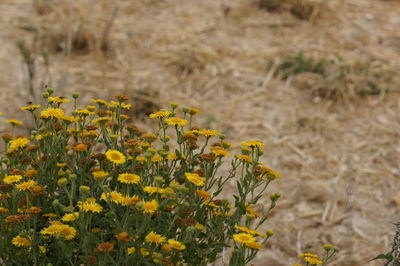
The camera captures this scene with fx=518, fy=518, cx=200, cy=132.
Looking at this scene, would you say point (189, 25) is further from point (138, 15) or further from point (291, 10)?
point (291, 10)

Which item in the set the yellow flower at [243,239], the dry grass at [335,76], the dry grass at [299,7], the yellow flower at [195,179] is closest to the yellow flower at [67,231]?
the yellow flower at [195,179]

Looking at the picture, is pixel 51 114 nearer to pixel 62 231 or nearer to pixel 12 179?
pixel 12 179

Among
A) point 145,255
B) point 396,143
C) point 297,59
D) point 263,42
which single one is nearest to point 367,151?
A: point 396,143

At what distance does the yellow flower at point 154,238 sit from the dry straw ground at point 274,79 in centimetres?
158

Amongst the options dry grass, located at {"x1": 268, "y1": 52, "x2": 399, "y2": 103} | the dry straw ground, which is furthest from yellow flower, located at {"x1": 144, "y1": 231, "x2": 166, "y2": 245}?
dry grass, located at {"x1": 268, "y1": 52, "x2": 399, "y2": 103}

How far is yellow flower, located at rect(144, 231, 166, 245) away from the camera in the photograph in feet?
5.47

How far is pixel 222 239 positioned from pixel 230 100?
281 cm

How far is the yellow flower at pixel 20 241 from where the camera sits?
172 cm

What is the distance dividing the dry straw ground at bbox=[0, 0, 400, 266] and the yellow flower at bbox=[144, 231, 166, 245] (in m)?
1.58

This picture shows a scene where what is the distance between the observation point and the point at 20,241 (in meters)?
1.73

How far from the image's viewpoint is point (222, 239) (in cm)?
190

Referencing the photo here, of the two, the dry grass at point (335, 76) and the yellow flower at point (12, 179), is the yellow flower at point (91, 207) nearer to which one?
the yellow flower at point (12, 179)

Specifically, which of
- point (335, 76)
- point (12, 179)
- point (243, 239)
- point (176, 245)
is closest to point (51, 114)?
point (12, 179)

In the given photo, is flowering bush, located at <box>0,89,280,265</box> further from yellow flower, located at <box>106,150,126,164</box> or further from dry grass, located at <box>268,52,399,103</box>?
dry grass, located at <box>268,52,399,103</box>
